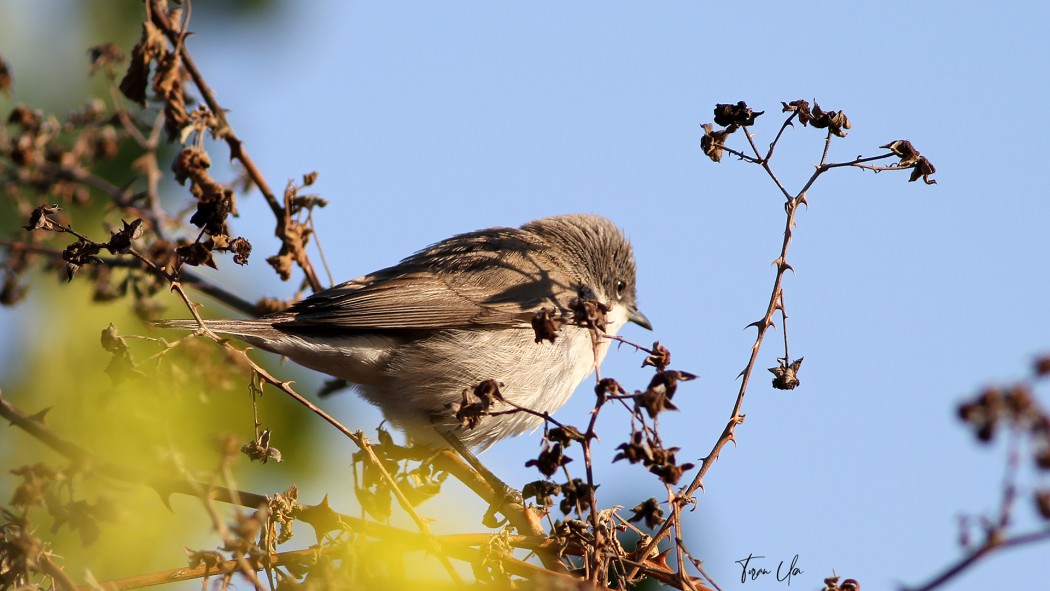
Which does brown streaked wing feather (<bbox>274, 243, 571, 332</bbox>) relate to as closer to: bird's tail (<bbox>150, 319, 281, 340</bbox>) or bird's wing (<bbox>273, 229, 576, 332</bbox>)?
bird's wing (<bbox>273, 229, 576, 332</bbox>)

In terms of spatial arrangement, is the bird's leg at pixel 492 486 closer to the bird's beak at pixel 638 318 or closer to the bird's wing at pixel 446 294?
the bird's wing at pixel 446 294

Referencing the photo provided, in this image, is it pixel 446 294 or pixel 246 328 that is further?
pixel 446 294

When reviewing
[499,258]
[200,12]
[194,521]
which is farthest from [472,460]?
[200,12]

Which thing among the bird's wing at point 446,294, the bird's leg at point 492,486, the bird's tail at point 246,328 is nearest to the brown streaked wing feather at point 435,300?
the bird's wing at point 446,294

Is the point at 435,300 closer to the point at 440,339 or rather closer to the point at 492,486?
the point at 440,339

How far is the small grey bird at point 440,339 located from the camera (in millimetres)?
4918

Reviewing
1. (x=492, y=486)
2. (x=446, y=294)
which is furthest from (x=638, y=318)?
(x=492, y=486)

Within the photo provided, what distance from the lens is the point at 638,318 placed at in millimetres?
6844

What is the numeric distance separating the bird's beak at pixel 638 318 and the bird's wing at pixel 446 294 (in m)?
1.04

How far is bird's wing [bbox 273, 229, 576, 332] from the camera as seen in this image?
16.3 feet

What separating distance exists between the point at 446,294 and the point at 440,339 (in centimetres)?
31

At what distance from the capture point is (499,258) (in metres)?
5.71

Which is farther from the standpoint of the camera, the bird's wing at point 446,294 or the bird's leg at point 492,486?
the bird's wing at point 446,294

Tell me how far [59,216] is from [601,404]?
2626mm
